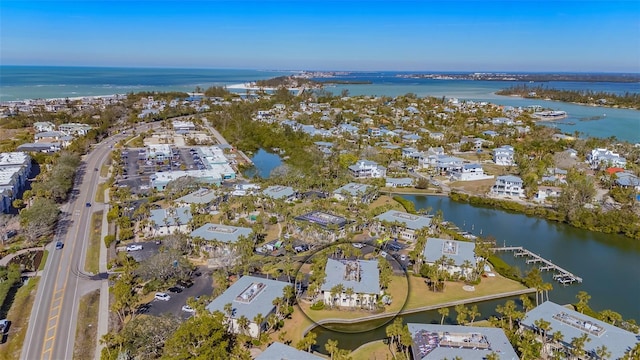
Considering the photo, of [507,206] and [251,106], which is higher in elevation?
[251,106]

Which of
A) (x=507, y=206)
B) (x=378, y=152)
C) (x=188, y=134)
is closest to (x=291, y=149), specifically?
(x=378, y=152)

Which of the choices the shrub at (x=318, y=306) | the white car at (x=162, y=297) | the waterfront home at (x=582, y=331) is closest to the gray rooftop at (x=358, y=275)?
the shrub at (x=318, y=306)

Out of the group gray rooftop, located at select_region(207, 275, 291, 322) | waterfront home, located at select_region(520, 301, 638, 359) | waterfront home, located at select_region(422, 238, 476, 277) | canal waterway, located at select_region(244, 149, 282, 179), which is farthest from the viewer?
canal waterway, located at select_region(244, 149, 282, 179)

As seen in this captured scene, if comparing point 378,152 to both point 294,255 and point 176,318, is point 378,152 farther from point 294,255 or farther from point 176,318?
point 176,318

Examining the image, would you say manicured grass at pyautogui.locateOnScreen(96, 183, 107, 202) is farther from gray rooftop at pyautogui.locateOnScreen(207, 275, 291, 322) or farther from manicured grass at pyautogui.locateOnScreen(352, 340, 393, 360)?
manicured grass at pyautogui.locateOnScreen(352, 340, 393, 360)

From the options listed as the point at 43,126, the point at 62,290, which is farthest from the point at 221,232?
the point at 43,126

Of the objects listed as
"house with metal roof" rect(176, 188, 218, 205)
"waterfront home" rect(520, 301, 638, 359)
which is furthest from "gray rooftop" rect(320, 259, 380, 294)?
"house with metal roof" rect(176, 188, 218, 205)
